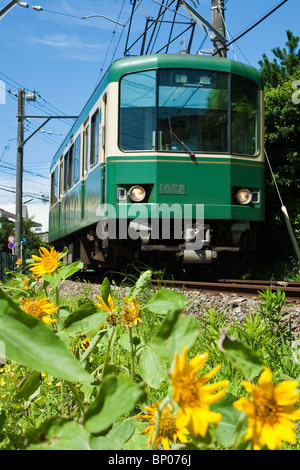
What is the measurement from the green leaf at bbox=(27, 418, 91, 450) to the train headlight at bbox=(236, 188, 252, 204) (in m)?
7.15

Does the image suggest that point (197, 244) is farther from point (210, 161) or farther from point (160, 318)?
point (160, 318)

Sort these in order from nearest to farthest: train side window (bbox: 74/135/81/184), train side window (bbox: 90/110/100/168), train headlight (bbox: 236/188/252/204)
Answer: train headlight (bbox: 236/188/252/204) → train side window (bbox: 90/110/100/168) → train side window (bbox: 74/135/81/184)

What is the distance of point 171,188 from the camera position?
286 inches

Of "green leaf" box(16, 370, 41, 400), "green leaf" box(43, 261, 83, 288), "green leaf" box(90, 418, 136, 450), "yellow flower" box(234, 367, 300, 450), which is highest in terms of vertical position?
"green leaf" box(43, 261, 83, 288)

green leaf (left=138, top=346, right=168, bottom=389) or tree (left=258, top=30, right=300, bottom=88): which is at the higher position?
tree (left=258, top=30, right=300, bottom=88)

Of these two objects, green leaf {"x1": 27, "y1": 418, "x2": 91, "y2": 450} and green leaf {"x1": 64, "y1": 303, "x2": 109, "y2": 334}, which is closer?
green leaf {"x1": 27, "y1": 418, "x2": 91, "y2": 450}

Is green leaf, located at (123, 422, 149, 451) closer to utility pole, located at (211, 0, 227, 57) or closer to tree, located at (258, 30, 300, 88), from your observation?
utility pole, located at (211, 0, 227, 57)

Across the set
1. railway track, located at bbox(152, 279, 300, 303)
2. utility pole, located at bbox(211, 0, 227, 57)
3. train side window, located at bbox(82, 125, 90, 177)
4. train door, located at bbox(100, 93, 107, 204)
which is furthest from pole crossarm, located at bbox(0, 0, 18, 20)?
railway track, located at bbox(152, 279, 300, 303)

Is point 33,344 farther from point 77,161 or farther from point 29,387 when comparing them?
point 77,161

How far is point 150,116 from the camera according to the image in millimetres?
7375

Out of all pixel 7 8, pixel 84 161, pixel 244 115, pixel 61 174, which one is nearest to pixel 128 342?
pixel 244 115

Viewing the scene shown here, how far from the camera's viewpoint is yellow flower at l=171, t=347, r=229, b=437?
53cm

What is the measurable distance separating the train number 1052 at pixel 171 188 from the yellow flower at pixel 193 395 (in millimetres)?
6700

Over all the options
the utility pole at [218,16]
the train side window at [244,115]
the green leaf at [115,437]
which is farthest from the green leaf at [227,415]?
the utility pole at [218,16]
